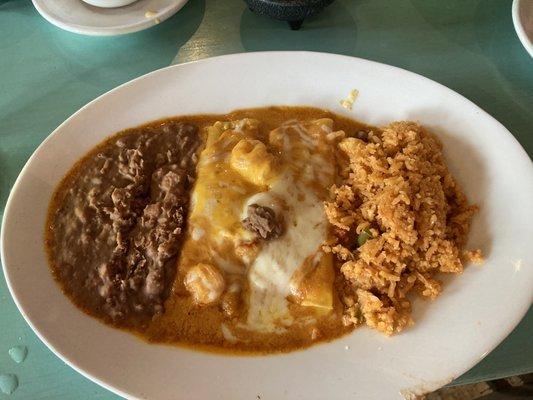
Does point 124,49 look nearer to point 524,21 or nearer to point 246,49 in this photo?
point 246,49

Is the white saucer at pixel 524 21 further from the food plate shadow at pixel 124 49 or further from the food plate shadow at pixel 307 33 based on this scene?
the food plate shadow at pixel 124 49

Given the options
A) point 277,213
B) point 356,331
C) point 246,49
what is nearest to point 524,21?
point 246,49

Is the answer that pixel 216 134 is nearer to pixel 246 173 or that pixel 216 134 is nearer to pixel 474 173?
pixel 246 173

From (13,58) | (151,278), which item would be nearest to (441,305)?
(151,278)

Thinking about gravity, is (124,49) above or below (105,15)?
below

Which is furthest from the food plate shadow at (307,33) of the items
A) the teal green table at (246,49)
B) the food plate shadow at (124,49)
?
the food plate shadow at (124,49)

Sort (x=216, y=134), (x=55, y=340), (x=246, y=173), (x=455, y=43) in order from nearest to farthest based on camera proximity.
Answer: (x=55, y=340) → (x=246, y=173) → (x=216, y=134) → (x=455, y=43)
